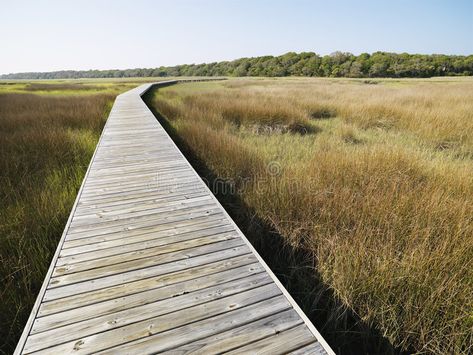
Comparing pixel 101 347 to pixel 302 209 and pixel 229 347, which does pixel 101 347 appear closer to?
pixel 229 347

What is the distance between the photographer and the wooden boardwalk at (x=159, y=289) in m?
1.41

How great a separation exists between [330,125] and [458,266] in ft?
24.5

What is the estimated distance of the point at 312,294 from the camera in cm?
220

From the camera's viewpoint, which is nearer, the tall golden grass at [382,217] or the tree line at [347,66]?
the tall golden grass at [382,217]

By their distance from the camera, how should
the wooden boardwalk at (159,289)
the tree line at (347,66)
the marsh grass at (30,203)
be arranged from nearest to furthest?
the wooden boardwalk at (159,289) → the marsh grass at (30,203) → the tree line at (347,66)

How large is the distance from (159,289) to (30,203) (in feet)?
9.13

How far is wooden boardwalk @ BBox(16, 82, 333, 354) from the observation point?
4.61ft

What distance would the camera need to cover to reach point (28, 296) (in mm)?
2051

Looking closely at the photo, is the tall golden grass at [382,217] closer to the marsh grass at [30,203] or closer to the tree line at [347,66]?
the marsh grass at [30,203]

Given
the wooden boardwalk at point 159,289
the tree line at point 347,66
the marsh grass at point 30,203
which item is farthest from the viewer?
the tree line at point 347,66

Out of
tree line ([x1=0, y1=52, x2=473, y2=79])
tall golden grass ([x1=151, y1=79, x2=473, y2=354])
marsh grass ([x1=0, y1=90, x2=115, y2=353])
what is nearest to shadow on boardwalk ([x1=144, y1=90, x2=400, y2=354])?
tall golden grass ([x1=151, y1=79, x2=473, y2=354])

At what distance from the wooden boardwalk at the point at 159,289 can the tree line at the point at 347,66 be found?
6248 centimetres

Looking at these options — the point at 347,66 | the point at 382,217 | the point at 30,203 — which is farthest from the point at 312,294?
the point at 347,66

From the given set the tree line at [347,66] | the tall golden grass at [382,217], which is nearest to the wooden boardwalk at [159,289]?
the tall golden grass at [382,217]
